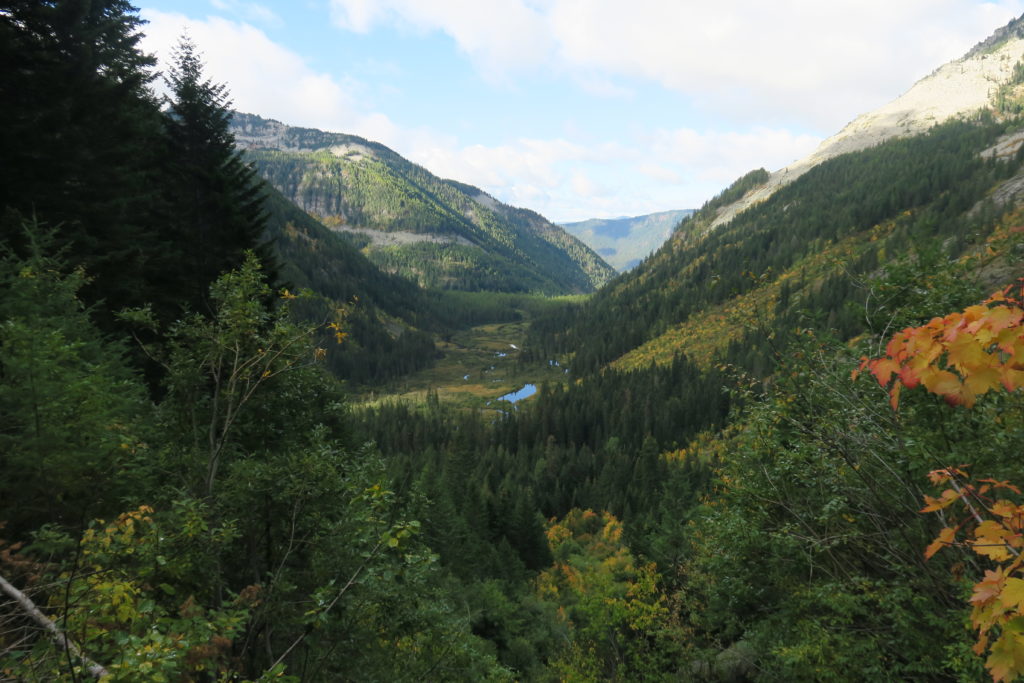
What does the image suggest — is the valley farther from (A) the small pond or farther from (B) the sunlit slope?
(A) the small pond

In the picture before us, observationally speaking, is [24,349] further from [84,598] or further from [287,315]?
[84,598]

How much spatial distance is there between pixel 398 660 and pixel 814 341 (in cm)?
1124

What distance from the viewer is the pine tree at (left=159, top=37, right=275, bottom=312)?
77.0 ft

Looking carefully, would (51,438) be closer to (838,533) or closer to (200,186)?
(838,533)

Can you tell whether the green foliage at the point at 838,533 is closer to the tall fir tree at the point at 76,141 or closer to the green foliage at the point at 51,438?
the green foliage at the point at 51,438

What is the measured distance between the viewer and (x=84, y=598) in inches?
183

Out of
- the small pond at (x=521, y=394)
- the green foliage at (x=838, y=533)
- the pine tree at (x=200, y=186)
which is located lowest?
the small pond at (x=521, y=394)

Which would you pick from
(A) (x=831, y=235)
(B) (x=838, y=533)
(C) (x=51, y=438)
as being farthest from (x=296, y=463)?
(A) (x=831, y=235)

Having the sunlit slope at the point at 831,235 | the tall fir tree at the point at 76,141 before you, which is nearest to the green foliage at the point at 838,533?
the tall fir tree at the point at 76,141

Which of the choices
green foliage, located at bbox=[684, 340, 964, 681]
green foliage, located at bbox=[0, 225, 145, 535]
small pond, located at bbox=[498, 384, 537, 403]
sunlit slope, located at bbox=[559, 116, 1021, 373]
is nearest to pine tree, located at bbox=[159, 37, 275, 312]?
green foliage, located at bbox=[0, 225, 145, 535]

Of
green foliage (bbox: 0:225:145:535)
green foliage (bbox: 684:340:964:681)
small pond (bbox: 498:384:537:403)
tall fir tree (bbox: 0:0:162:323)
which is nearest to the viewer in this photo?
green foliage (bbox: 684:340:964:681)

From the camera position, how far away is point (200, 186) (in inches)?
948

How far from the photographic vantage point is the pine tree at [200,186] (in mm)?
23484

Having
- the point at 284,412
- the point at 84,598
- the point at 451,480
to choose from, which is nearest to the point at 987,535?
the point at 84,598
